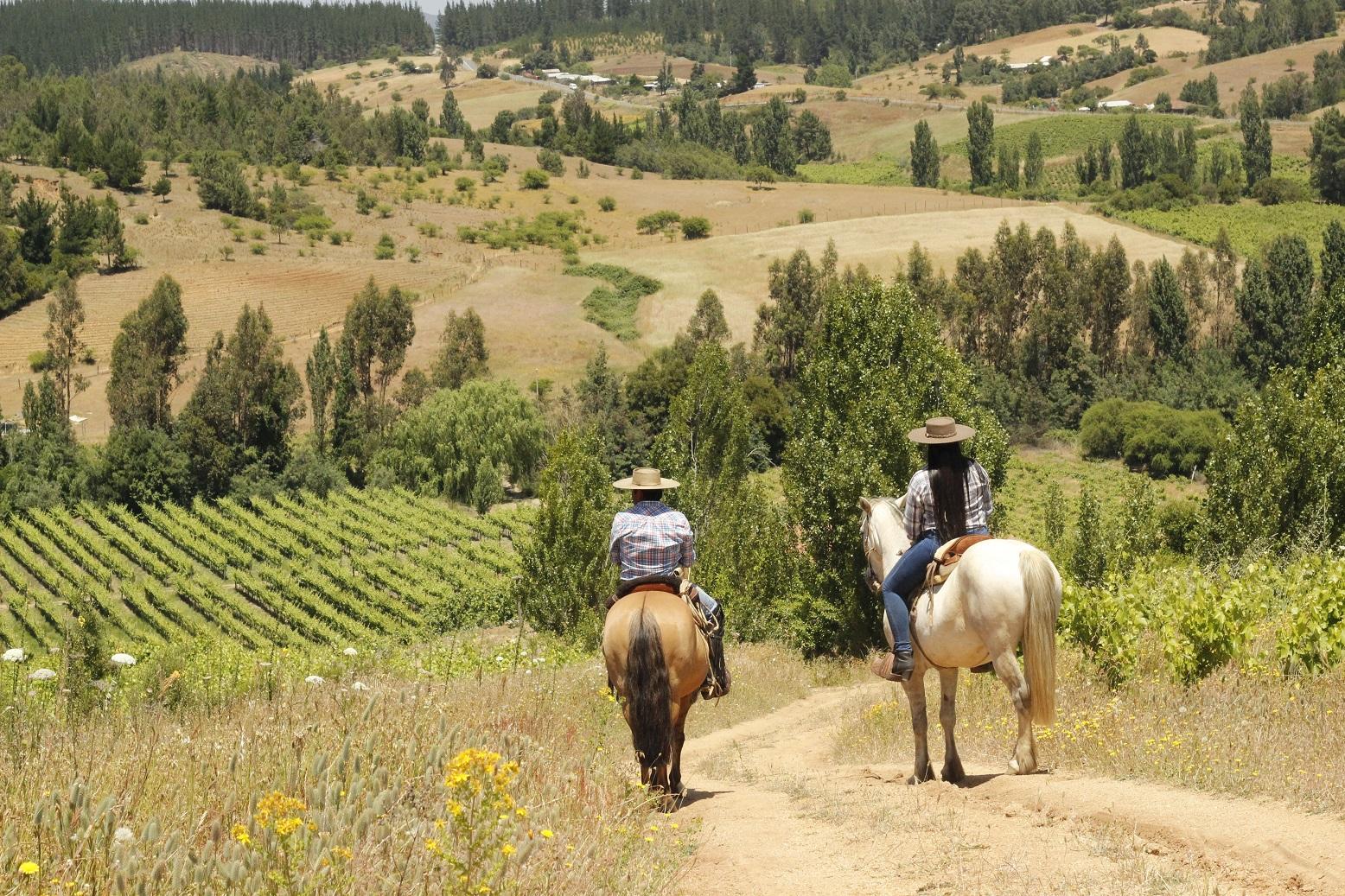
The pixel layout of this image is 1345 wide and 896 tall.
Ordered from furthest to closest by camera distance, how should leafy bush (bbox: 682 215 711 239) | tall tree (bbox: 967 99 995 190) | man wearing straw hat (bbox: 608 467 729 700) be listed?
tall tree (bbox: 967 99 995 190) → leafy bush (bbox: 682 215 711 239) → man wearing straw hat (bbox: 608 467 729 700)

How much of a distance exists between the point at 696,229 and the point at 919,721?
351 ft

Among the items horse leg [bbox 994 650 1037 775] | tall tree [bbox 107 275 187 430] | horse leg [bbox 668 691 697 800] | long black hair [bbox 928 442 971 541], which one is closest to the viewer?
horse leg [bbox 994 650 1037 775]

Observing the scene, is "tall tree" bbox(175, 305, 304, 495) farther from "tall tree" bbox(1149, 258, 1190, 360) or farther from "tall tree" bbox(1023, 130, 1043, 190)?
"tall tree" bbox(1023, 130, 1043, 190)

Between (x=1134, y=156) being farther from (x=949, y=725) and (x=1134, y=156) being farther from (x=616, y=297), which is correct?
(x=949, y=725)

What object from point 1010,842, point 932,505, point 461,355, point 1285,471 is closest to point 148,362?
point 461,355

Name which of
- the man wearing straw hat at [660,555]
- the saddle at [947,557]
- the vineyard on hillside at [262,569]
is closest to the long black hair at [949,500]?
the saddle at [947,557]

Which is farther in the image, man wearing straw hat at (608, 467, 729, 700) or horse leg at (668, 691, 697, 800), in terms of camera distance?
man wearing straw hat at (608, 467, 729, 700)

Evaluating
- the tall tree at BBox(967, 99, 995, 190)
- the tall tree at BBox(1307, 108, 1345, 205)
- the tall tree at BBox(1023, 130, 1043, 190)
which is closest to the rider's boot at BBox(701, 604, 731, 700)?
the tall tree at BBox(1307, 108, 1345, 205)

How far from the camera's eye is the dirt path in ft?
21.8

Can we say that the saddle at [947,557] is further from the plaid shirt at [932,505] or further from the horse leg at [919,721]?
the horse leg at [919,721]

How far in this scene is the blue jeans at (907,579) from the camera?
998 centimetres

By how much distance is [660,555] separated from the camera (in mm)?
10203

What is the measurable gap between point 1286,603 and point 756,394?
56326 mm

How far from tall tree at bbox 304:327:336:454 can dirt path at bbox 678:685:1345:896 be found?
60.3 m
